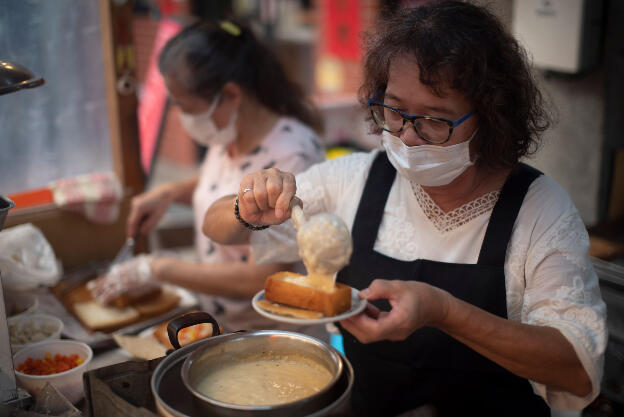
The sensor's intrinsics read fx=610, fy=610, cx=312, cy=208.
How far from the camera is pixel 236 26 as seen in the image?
2982mm

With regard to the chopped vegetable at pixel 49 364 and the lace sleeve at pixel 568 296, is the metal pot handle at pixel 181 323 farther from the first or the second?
the lace sleeve at pixel 568 296

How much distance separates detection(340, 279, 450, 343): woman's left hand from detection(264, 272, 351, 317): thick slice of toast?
5 centimetres

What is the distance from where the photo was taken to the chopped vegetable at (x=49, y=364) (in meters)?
1.93

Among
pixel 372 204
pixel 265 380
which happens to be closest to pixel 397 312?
pixel 265 380

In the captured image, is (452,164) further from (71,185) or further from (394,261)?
(71,185)

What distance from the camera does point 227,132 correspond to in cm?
291

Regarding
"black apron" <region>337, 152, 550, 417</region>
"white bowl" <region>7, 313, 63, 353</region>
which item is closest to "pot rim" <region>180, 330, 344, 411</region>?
"black apron" <region>337, 152, 550, 417</region>

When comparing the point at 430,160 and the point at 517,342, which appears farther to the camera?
the point at 430,160

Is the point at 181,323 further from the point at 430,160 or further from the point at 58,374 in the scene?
the point at 430,160

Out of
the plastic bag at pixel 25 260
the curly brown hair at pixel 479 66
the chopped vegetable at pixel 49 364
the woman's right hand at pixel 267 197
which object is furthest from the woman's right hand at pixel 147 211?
the curly brown hair at pixel 479 66

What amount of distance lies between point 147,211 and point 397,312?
206 centimetres

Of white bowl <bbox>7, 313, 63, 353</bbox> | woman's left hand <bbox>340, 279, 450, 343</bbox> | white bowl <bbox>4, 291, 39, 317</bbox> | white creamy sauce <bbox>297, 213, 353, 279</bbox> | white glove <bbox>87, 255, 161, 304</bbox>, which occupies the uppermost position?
white creamy sauce <bbox>297, 213, 353, 279</bbox>

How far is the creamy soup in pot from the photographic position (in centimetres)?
137

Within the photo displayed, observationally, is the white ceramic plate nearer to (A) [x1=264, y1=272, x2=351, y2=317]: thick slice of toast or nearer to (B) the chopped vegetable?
(A) [x1=264, y1=272, x2=351, y2=317]: thick slice of toast
